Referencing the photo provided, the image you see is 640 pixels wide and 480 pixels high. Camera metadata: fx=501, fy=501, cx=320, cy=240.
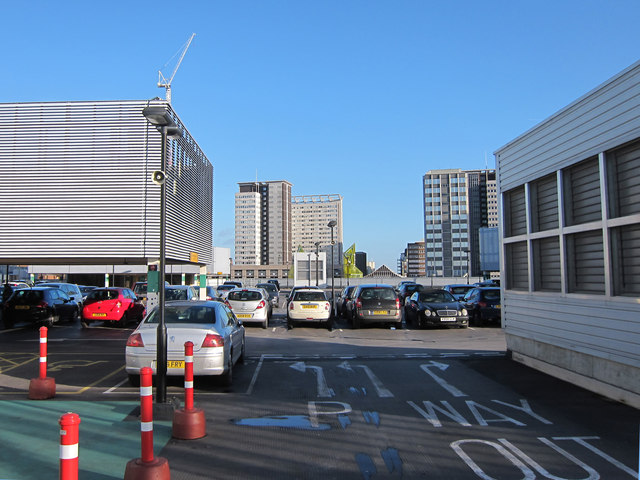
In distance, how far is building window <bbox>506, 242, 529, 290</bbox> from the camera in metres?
→ 10.7

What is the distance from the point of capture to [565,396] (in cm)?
769

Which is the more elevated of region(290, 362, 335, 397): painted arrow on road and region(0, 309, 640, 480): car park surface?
region(0, 309, 640, 480): car park surface

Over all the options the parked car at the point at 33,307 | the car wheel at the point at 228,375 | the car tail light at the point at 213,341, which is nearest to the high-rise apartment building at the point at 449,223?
the parked car at the point at 33,307

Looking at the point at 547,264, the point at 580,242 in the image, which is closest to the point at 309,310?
the point at 547,264

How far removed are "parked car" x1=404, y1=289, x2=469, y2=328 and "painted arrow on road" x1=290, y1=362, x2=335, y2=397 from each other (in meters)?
8.53

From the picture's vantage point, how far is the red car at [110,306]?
18.7 metres

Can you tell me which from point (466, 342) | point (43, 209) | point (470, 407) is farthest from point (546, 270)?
point (43, 209)

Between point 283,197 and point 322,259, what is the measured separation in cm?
15485

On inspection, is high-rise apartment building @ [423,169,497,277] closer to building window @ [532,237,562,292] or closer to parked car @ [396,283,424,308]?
parked car @ [396,283,424,308]

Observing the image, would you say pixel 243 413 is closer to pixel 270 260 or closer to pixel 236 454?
pixel 236 454

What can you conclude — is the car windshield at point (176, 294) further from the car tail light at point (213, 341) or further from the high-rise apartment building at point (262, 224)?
the high-rise apartment building at point (262, 224)

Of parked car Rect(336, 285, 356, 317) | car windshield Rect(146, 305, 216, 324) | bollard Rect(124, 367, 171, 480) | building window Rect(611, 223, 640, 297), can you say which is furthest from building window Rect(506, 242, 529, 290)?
parked car Rect(336, 285, 356, 317)

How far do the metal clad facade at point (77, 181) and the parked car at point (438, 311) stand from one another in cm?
3172

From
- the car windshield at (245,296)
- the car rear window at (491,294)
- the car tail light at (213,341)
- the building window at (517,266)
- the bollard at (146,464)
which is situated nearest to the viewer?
the bollard at (146,464)
